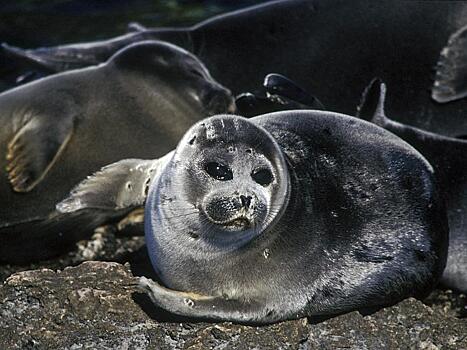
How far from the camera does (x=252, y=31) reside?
5215 millimetres

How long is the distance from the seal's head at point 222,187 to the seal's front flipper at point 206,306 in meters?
0.17

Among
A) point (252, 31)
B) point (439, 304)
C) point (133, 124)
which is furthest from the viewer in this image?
point (252, 31)

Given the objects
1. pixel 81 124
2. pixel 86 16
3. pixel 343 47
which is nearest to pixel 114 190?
pixel 81 124

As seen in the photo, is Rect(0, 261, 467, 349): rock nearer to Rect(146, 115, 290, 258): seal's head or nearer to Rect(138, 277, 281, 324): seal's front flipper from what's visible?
Rect(138, 277, 281, 324): seal's front flipper

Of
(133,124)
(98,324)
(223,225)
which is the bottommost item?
(133,124)

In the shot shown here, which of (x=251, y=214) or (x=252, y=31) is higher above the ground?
(x=251, y=214)

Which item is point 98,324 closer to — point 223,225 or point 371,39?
point 223,225

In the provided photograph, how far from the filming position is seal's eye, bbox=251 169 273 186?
3.25 m

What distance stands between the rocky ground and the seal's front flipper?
33 millimetres

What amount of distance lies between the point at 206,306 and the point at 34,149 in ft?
5.20

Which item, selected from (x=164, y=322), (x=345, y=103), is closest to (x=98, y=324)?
(x=164, y=322)

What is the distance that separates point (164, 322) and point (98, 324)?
8.3 inches

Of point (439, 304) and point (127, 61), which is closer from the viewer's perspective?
point (439, 304)

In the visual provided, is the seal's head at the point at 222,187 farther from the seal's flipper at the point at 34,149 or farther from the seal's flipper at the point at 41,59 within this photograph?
the seal's flipper at the point at 41,59
